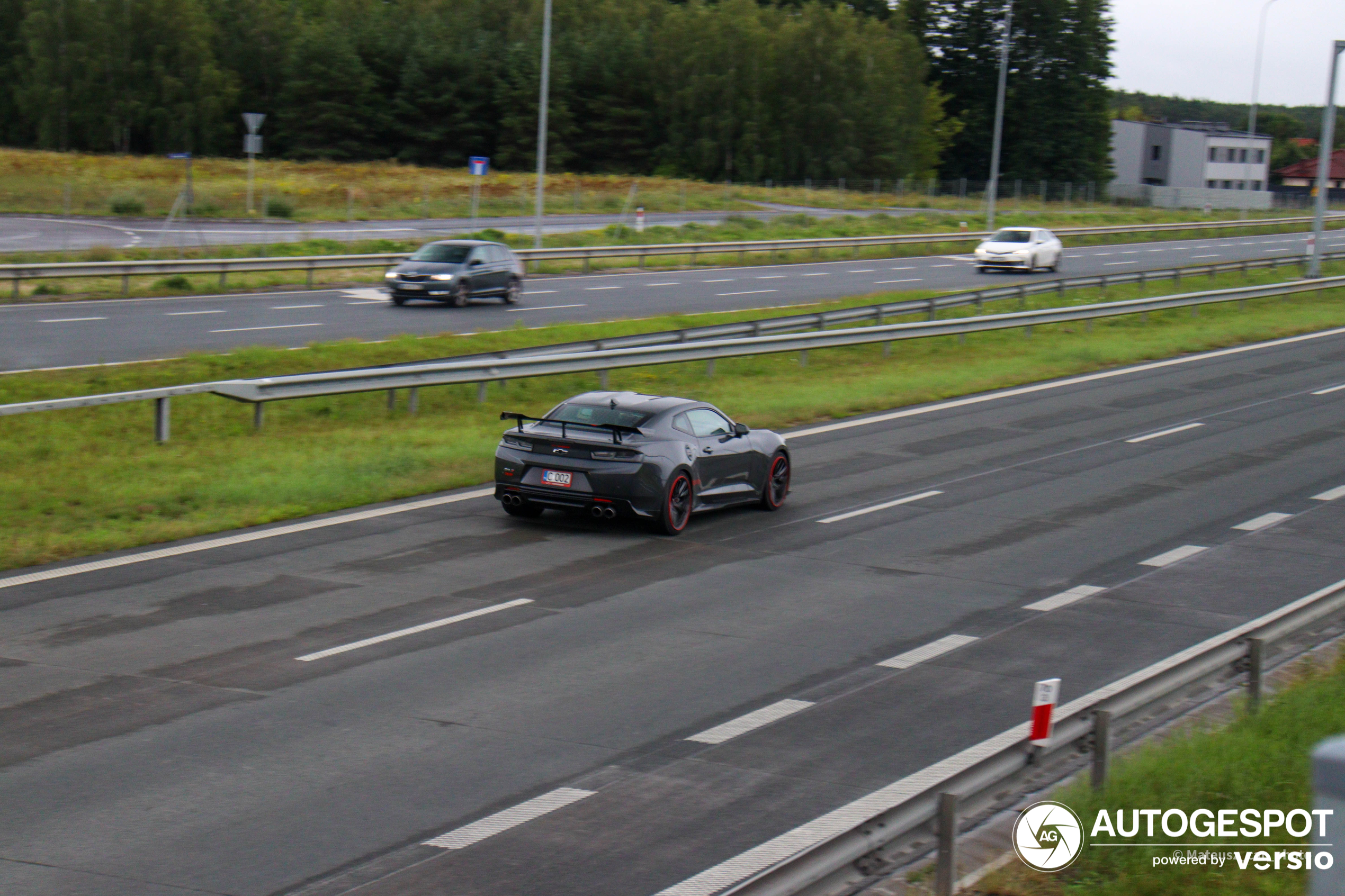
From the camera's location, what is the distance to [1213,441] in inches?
838

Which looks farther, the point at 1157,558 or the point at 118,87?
the point at 118,87

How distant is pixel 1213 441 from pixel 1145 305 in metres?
14.8

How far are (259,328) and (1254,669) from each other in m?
23.3

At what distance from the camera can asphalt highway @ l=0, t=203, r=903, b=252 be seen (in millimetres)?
43406

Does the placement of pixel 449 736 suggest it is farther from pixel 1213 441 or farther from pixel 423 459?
pixel 1213 441

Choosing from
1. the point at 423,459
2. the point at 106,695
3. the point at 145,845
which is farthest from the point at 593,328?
the point at 145,845

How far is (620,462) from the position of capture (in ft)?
46.0

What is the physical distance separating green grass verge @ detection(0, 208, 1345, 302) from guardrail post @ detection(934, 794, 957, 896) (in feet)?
95.7

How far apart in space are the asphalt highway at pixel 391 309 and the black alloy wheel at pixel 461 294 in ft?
0.52

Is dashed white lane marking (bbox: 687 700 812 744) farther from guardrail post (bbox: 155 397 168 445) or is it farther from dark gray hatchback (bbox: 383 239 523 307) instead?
dark gray hatchback (bbox: 383 239 523 307)

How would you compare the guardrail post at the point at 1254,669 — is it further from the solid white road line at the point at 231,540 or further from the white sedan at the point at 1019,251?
the white sedan at the point at 1019,251

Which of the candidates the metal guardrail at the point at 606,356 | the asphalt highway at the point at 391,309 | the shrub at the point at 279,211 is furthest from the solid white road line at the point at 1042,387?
the shrub at the point at 279,211

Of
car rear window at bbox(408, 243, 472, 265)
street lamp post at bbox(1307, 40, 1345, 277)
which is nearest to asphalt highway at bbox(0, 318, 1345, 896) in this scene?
car rear window at bbox(408, 243, 472, 265)

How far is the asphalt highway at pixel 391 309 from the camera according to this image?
25.3 metres
